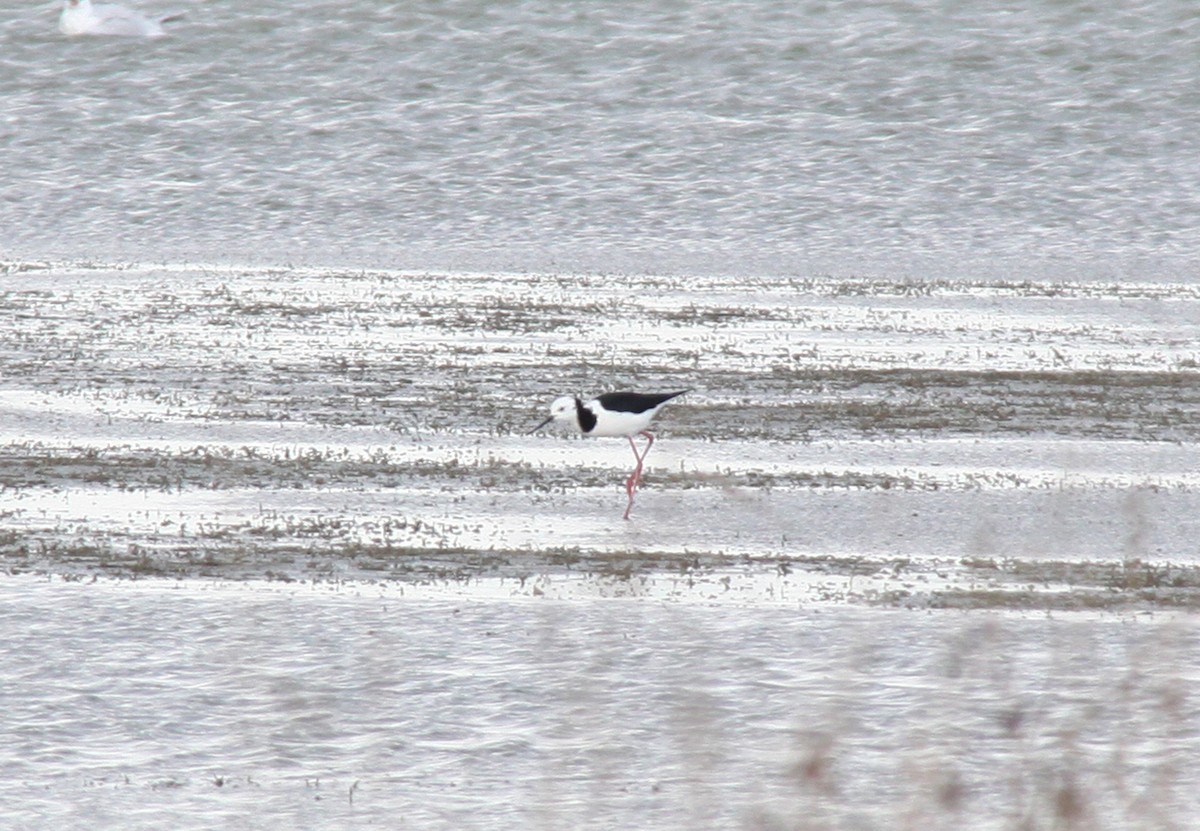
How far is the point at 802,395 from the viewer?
17.9 m

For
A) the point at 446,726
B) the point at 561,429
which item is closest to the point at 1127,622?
the point at 446,726

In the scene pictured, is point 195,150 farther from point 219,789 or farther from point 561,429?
point 219,789

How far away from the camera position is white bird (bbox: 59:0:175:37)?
163 ft

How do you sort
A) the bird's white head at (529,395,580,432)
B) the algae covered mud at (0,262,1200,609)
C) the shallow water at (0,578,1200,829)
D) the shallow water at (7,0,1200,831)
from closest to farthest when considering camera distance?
the shallow water at (0,578,1200,829)
the shallow water at (7,0,1200,831)
the algae covered mud at (0,262,1200,609)
the bird's white head at (529,395,580,432)

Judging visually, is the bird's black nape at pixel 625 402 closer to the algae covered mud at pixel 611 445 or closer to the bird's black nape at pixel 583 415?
the bird's black nape at pixel 583 415

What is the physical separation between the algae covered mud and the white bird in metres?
25.6

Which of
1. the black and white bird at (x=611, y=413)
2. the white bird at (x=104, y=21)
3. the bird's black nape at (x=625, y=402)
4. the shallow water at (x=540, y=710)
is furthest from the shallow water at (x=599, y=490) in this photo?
the white bird at (x=104, y=21)

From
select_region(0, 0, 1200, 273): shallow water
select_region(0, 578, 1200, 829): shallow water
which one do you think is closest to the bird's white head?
select_region(0, 578, 1200, 829): shallow water

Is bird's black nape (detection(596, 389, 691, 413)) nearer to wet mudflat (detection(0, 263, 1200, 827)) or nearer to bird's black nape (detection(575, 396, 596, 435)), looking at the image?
bird's black nape (detection(575, 396, 596, 435))

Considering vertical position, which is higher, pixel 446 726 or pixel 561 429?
pixel 446 726

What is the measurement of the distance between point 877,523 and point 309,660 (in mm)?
4741

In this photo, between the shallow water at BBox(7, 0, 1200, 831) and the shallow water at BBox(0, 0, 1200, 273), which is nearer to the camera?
the shallow water at BBox(7, 0, 1200, 831)

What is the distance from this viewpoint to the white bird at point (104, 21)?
49.8 metres

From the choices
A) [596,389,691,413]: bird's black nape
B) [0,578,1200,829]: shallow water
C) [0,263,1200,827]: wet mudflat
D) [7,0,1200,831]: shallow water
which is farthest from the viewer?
[596,389,691,413]: bird's black nape
